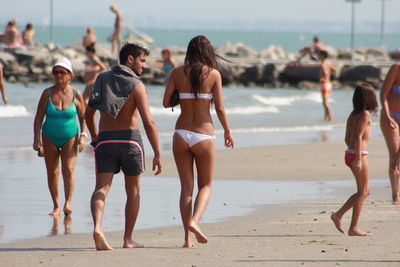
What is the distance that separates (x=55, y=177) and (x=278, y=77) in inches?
1254

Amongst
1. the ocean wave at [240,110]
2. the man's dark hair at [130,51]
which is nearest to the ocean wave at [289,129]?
the ocean wave at [240,110]

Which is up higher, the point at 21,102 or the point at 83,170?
the point at 83,170

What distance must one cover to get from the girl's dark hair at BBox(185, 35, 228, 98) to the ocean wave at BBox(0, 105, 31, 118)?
50.0 feet

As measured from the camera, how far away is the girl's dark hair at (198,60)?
7.19 metres

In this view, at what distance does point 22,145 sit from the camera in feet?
51.7

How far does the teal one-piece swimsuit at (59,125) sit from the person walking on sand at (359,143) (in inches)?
104

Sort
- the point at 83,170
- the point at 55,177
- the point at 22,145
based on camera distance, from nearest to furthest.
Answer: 1. the point at 55,177
2. the point at 83,170
3. the point at 22,145

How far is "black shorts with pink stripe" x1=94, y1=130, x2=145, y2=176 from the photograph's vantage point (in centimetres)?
706

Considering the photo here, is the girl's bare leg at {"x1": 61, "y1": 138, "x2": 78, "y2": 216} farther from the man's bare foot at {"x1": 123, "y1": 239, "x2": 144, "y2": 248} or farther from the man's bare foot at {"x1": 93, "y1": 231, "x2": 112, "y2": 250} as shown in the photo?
the man's bare foot at {"x1": 93, "y1": 231, "x2": 112, "y2": 250}

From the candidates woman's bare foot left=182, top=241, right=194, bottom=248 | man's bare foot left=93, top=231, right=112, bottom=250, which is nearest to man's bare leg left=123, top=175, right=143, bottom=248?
man's bare foot left=93, top=231, right=112, bottom=250

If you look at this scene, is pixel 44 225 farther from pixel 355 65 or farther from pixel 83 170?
pixel 355 65

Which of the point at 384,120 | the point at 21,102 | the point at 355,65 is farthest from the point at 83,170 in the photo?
the point at 355,65

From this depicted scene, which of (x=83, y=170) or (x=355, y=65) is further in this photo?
(x=355, y=65)

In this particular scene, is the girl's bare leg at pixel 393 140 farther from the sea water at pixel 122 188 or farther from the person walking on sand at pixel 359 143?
the person walking on sand at pixel 359 143
